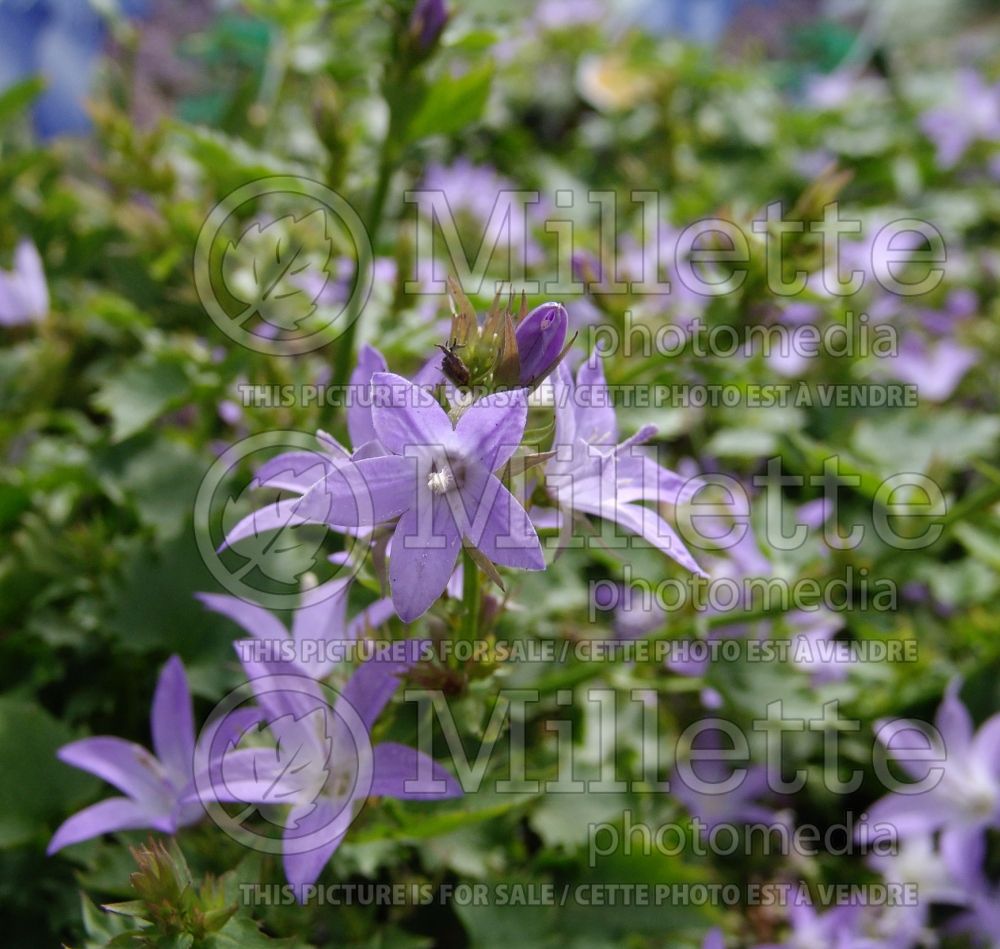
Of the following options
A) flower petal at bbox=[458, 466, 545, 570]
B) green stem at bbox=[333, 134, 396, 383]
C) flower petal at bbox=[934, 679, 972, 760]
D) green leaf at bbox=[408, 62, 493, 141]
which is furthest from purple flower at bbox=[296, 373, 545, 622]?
flower petal at bbox=[934, 679, 972, 760]

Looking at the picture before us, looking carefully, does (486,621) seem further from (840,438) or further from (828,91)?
(828,91)

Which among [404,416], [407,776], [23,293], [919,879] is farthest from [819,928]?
[23,293]

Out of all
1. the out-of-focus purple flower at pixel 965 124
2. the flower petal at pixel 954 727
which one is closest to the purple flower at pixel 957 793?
the flower petal at pixel 954 727

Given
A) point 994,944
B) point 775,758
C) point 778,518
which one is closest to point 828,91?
point 778,518

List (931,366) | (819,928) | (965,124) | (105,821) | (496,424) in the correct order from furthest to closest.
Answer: (965,124), (931,366), (819,928), (105,821), (496,424)

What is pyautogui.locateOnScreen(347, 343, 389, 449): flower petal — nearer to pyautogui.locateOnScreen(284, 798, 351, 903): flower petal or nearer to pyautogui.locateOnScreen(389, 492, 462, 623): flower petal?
pyautogui.locateOnScreen(389, 492, 462, 623): flower petal

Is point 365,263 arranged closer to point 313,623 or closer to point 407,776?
point 313,623
